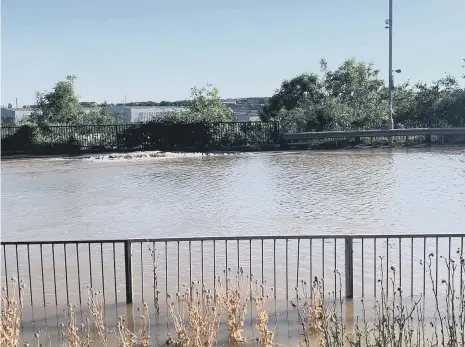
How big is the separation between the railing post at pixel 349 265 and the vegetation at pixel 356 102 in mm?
27894

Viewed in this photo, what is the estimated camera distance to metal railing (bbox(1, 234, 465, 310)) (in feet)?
26.4

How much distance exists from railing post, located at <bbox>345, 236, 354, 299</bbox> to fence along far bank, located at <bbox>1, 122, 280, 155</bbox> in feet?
85.1

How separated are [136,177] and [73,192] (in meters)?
3.51

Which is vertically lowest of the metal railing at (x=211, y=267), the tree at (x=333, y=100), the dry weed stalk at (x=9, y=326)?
the metal railing at (x=211, y=267)

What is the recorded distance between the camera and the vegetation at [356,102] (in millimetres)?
36750

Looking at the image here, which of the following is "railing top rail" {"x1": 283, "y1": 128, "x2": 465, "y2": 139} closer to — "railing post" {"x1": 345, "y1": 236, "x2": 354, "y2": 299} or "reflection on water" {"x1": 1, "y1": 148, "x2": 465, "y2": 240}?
"reflection on water" {"x1": 1, "y1": 148, "x2": 465, "y2": 240}

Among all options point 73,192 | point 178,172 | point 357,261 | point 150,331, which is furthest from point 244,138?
point 150,331

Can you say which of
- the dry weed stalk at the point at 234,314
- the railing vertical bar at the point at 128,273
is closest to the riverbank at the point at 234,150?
the railing vertical bar at the point at 128,273

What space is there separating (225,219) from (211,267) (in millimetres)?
3833

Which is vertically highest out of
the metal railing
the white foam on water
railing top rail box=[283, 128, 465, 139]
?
railing top rail box=[283, 128, 465, 139]

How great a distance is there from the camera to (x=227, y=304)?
268 inches

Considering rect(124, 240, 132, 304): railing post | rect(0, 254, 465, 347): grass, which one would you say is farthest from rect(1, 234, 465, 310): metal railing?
rect(0, 254, 465, 347): grass

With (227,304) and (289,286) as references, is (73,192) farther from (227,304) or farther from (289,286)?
(227,304)

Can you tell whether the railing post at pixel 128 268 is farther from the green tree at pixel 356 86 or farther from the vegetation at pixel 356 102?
the green tree at pixel 356 86
